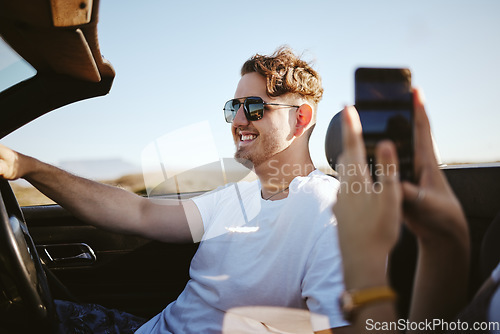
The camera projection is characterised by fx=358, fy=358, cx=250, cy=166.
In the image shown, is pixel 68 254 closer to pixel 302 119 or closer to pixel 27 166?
pixel 27 166

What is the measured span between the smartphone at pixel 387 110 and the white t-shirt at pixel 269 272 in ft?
1.73

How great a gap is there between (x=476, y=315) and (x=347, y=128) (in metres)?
0.49

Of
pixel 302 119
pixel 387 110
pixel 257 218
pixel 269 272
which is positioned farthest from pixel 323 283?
pixel 302 119

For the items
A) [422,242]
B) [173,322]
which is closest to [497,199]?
[422,242]

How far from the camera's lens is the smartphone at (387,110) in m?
0.57

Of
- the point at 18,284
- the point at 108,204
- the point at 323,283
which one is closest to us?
the point at 323,283

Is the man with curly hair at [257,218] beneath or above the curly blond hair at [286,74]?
beneath

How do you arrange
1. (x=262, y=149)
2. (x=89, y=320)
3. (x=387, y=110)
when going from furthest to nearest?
(x=262, y=149)
(x=89, y=320)
(x=387, y=110)

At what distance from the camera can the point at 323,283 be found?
1.13 m

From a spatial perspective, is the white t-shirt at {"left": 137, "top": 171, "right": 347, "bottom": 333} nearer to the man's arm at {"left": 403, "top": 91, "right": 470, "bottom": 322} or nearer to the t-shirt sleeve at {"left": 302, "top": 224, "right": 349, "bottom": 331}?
the t-shirt sleeve at {"left": 302, "top": 224, "right": 349, "bottom": 331}

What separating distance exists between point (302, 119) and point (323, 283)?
89 centimetres

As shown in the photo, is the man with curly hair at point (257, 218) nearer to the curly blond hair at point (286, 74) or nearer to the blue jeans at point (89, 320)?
the curly blond hair at point (286, 74)

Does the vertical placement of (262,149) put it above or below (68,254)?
above

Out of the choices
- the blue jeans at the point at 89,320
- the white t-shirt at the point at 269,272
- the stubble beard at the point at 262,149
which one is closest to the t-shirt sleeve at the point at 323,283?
the white t-shirt at the point at 269,272
